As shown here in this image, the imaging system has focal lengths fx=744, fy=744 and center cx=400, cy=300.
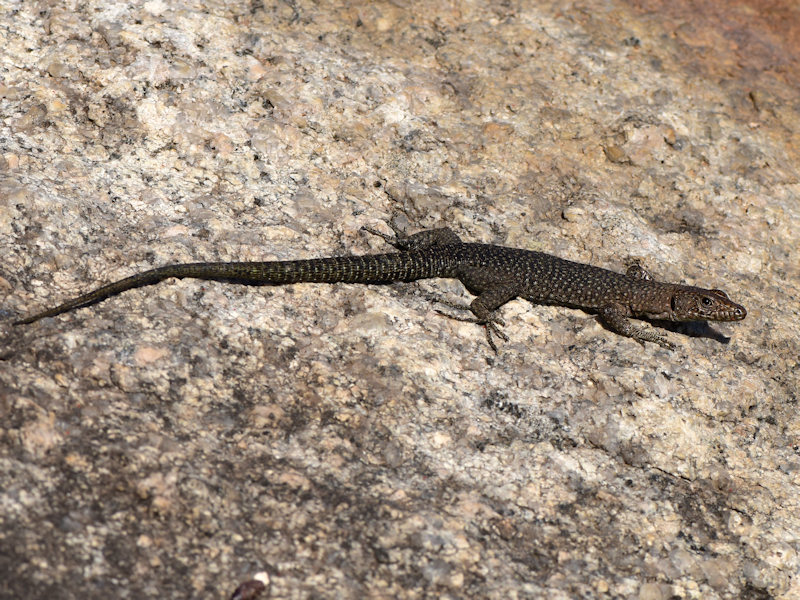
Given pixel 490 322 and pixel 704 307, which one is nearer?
pixel 490 322

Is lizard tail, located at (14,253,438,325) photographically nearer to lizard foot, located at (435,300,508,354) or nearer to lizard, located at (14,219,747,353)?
lizard, located at (14,219,747,353)

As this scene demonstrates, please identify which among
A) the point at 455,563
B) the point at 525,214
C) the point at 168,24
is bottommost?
the point at 455,563

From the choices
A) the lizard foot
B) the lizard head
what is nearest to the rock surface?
the lizard foot

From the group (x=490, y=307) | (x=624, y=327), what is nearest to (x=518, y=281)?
(x=490, y=307)

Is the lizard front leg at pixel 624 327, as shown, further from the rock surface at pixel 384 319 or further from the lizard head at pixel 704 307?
the lizard head at pixel 704 307

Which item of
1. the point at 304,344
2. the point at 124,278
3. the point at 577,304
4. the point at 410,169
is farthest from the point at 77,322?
the point at 577,304

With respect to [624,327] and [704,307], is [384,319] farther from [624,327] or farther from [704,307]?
[704,307]

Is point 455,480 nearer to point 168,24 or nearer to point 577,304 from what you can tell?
point 577,304

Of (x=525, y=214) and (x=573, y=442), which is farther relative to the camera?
(x=525, y=214)
